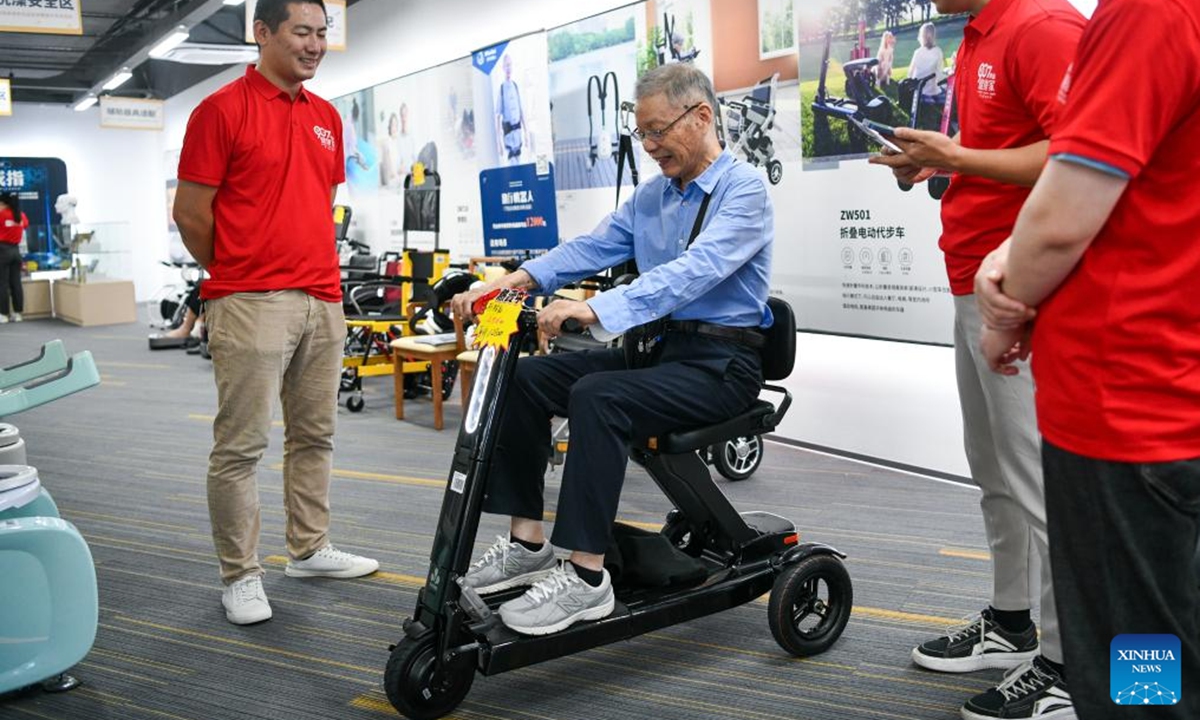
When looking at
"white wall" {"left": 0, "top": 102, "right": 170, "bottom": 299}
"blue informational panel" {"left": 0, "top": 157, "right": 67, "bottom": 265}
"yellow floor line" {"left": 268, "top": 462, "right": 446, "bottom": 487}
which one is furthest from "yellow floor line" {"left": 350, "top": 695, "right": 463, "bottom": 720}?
"blue informational panel" {"left": 0, "top": 157, "right": 67, "bottom": 265}

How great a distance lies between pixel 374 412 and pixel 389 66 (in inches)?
190

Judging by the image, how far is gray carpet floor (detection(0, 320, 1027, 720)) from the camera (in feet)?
7.63

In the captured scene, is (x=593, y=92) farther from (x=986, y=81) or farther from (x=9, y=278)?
(x=9, y=278)

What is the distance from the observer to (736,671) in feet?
8.05

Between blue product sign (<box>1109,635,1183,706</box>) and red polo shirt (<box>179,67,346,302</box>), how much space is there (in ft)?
7.51

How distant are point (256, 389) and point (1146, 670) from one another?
2.29 meters

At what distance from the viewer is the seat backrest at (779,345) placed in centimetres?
257

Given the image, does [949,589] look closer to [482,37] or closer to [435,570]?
[435,570]

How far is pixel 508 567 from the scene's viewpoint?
2475 mm

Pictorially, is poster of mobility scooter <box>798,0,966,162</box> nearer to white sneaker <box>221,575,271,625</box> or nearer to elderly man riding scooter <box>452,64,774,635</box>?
elderly man riding scooter <box>452,64,774,635</box>

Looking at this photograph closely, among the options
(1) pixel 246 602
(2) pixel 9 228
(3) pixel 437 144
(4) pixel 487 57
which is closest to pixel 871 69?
(1) pixel 246 602

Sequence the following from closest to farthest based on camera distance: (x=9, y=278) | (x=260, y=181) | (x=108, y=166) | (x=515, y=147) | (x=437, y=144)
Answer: (x=260, y=181), (x=515, y=147), (x=437, y=144), (x=9, y=278), (x=108, y=166)

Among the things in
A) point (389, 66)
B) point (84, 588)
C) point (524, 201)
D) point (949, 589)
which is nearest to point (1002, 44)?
point (949, 589)

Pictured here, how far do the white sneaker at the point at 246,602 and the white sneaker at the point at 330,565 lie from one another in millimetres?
280
